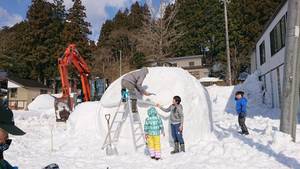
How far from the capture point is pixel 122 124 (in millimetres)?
11875

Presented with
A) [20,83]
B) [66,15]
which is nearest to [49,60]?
[20,83]

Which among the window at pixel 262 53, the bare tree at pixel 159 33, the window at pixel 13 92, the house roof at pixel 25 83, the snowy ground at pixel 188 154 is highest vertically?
the bare tree at pixel 159 33

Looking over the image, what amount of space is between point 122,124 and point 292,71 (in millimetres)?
5295

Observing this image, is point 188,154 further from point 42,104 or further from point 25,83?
point 25,83

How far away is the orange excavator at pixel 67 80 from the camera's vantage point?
19.0 metres

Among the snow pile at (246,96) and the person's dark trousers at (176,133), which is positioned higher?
the snow pile at (246,96)

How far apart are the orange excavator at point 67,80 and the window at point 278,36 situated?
10.7 metres

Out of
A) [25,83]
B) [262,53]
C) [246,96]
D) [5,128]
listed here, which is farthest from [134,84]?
[25,83]

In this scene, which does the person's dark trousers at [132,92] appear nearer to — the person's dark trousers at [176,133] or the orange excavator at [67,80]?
the person's dark trousers at [176,133]

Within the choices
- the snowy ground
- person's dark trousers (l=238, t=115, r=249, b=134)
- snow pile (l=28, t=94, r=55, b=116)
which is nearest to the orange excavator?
the snowy ground

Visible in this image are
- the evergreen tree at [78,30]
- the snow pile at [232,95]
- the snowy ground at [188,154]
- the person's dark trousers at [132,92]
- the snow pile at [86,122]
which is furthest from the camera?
the evergreen tree at [78,30]

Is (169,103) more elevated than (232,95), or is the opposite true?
(232,95)

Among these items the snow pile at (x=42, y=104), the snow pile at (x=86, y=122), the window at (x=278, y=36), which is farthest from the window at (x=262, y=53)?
the snow pile at (x=42, y=104)

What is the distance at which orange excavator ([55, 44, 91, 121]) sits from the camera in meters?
19.0
